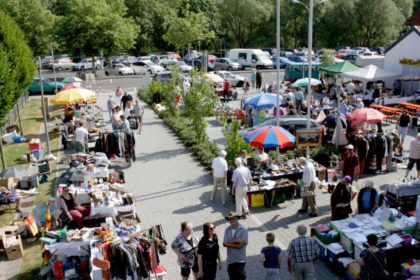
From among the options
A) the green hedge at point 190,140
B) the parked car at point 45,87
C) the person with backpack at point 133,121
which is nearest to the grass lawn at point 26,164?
the parked car at point 45,87

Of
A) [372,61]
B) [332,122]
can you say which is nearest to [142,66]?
[372,61]

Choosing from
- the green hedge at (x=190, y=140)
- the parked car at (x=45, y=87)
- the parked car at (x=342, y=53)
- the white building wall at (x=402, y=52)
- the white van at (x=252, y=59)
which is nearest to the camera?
the green hedge at (x=190, y=140)

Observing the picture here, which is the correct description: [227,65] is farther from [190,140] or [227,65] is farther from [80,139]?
[80,139]

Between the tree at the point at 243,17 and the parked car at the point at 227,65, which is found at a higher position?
the tree at the point at 243,17

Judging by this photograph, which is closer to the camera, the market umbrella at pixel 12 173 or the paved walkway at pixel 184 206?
the paved walkway at pixel 184 206

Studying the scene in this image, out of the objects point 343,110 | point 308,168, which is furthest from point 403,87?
point 308,168

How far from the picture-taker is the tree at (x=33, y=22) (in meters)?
38.7

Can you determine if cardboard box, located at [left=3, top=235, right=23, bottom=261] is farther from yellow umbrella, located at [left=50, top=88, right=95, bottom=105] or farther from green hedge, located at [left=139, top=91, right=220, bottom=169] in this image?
yellow umbrella, located at [left=50, top=88, right=95, bottom=105]

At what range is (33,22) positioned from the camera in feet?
130

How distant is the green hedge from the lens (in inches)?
617

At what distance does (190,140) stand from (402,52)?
16117 millimetres

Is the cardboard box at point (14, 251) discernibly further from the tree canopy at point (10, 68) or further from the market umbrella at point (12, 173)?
the tree canopy at point (10, 68)

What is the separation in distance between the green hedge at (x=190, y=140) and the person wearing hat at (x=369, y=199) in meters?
6.27

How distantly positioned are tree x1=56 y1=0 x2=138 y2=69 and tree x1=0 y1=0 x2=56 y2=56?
2.22 meters
